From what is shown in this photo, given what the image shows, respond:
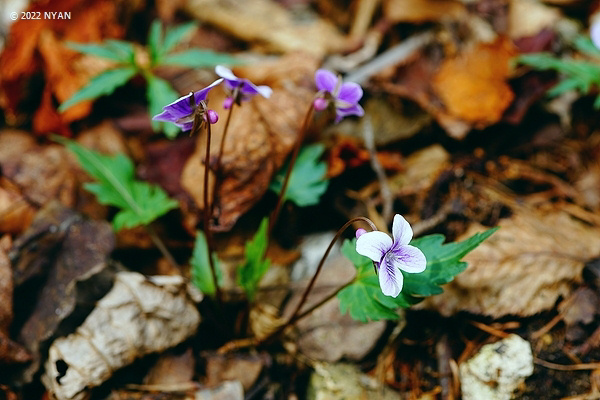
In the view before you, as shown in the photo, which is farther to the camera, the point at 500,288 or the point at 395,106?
the point at 395,106

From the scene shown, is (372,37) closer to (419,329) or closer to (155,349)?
(419,329)

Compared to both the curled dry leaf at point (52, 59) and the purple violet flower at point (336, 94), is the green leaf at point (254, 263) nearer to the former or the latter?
the purple violet flower at point (336, 94)

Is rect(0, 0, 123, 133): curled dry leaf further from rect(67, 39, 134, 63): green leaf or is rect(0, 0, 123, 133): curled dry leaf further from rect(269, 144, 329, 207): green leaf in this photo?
rect(269, 144, 329, 207): green leaf

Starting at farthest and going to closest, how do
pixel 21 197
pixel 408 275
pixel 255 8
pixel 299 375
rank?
pixel 255 8 → pixel 21 197 → pixel 299 375 → pixel 408 275

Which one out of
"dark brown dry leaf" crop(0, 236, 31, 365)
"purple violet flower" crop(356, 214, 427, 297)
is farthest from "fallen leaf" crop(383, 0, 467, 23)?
"dark brown dry leaf" crop(0, 236, 31, 365)

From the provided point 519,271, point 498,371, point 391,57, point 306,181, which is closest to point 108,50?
point 306,181

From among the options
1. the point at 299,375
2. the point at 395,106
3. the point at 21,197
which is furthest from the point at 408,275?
the point at 21,197

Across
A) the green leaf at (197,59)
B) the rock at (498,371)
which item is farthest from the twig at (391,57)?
the rock at (498,371)
